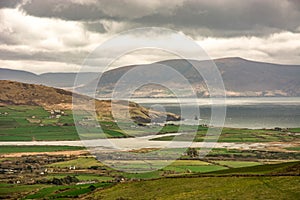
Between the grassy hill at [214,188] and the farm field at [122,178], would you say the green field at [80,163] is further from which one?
the grassy hill at [214,188]

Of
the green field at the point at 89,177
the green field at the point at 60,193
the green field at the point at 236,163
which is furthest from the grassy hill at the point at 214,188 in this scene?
the green field at the point at 236,163

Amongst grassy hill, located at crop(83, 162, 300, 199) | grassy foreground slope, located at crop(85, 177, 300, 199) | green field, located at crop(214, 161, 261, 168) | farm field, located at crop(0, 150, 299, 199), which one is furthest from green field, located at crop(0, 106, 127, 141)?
grassy foreground slope, located at crop(85, 177, 300, 199)

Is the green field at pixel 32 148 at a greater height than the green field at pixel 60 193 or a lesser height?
greater

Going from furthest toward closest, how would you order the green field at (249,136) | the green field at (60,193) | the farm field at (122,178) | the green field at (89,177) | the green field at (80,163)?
the green field at (249,136), the green field at (80,163), the green field at (89,177), the green field at (60,193), the farm field at (122,178)

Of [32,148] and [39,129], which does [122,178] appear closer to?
[32,148]

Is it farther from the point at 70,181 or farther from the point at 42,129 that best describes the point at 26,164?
the point at 42,129

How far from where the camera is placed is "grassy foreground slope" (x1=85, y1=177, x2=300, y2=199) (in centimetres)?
4062

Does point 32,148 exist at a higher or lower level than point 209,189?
higher

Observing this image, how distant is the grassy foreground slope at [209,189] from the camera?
40.6 m

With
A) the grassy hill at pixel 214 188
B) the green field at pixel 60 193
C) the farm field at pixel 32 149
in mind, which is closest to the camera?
the grassy hill at pixel 214 188

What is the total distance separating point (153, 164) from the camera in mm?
94062

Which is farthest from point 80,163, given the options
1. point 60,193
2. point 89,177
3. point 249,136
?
point 249,136

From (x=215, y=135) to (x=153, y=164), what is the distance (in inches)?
2591

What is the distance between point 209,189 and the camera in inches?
1777
